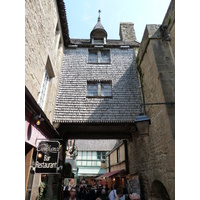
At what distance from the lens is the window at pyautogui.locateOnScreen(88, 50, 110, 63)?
9441 millimetres

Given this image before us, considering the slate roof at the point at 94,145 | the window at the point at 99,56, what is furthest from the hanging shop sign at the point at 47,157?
the slate roof at the point at 94,145

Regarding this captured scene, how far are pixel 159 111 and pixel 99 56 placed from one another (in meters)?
5.68

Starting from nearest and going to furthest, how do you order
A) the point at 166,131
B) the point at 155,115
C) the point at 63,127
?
1. the point at 166,131
2. the point at 155,115
3. the point at 63,127

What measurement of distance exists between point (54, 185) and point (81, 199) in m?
5.32

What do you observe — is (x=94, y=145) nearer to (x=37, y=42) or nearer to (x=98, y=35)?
(x=98, y=35)

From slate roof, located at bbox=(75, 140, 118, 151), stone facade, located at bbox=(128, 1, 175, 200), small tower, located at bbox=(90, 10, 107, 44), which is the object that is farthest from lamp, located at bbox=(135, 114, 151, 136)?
slate roof, located at bbox=(75, 140, 118, 151)

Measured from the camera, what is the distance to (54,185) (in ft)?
22.2

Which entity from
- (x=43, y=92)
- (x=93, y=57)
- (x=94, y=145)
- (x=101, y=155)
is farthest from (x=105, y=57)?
(x=101, y=155)

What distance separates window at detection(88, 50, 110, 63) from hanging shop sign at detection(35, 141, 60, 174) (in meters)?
6.24

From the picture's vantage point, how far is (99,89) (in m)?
8.17

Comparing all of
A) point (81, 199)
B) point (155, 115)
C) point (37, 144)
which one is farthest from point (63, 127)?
point (81, 199)

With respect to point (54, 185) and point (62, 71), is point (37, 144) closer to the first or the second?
point (54, 185)

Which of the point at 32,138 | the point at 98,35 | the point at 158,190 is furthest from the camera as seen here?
the point at 98,35

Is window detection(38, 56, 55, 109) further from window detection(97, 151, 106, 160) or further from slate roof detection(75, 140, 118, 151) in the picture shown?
window detection(97, 151, 106, 160)
